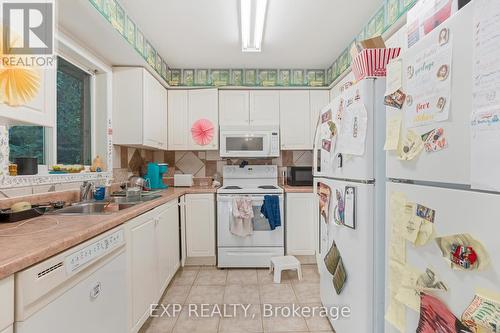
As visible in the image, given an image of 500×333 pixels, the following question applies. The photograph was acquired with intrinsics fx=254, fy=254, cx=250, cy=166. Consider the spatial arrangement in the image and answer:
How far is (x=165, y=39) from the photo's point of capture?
2545 mm

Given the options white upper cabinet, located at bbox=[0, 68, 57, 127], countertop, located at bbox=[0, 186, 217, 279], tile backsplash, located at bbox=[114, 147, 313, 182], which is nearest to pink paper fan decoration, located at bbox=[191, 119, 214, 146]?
Answer: tile backsplash, located at bbox=[114, 147, 313, 182]

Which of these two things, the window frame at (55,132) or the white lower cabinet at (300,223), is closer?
the window frame at (55,132)

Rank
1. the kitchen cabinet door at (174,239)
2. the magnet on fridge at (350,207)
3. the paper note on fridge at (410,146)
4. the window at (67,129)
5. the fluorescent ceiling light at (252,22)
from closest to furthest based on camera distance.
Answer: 1. the paper note on fridge at (410,146)
2. the magnet on fridge at (350,207)
3. the window at (67,129)
4. the fluorescent ceiling light at (252,22)
5. the kitchen cabinet door at (174,239)

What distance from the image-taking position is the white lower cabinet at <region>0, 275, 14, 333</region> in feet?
2.33

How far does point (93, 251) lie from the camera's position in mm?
1123

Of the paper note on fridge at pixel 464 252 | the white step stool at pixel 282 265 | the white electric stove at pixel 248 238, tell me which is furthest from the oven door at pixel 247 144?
the paper note on fridge at pixel 464 252

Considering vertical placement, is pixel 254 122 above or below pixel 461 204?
above

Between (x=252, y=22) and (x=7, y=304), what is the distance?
2.22 meters

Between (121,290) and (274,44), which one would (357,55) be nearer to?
(274,44)

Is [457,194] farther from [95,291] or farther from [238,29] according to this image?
[238,29]

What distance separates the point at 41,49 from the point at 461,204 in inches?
80.2

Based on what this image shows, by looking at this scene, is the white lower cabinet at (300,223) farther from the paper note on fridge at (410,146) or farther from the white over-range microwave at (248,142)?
the paper note on fridge at (410,146)

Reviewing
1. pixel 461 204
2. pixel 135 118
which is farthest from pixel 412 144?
pixel 135 118

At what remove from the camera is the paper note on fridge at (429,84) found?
30.0 inches
